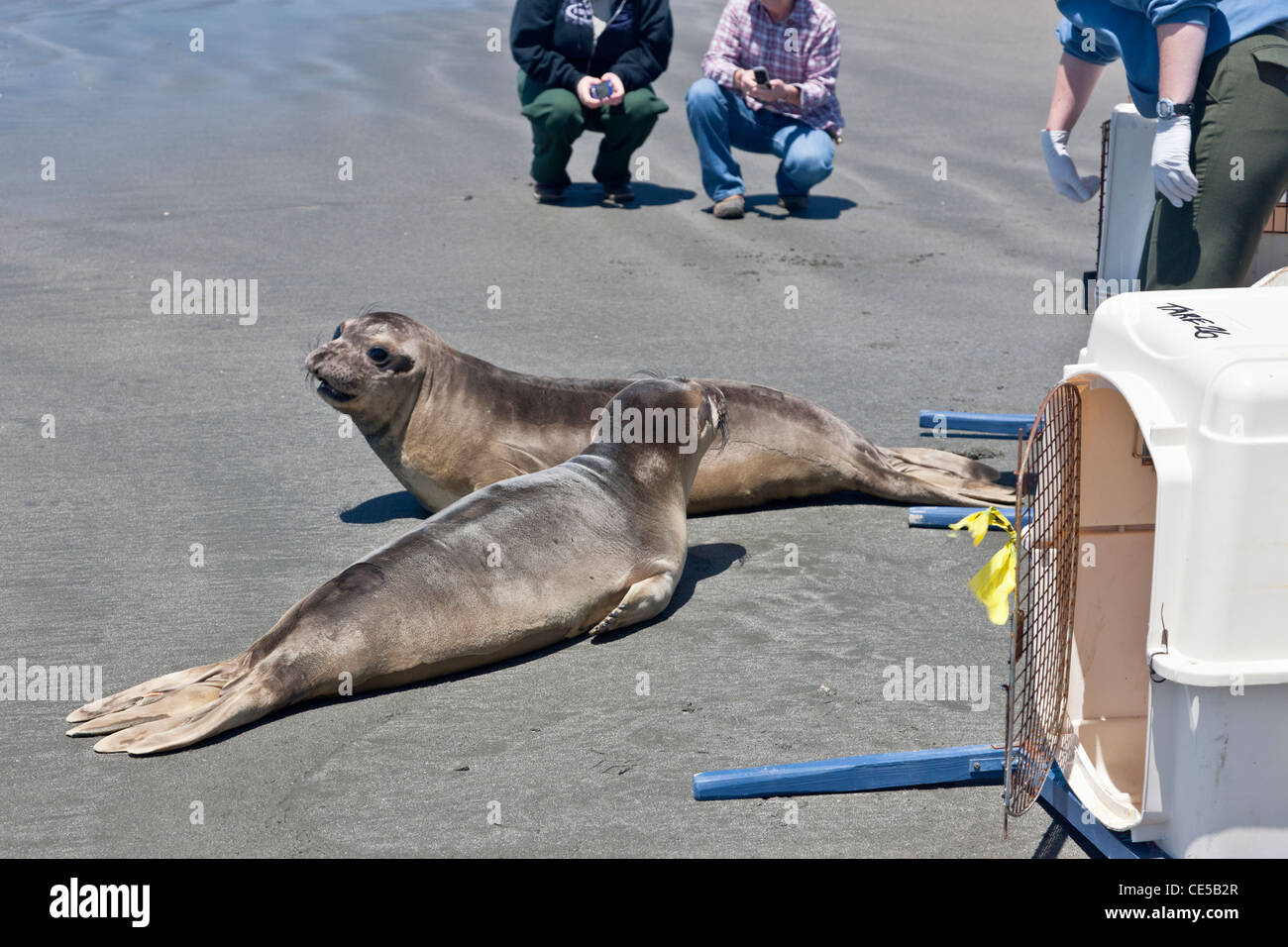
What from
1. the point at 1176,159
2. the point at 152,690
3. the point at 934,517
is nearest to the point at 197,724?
the point at 152,690

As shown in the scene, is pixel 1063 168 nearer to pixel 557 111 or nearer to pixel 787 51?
pixel 787 51

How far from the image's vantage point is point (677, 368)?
20.7 feet

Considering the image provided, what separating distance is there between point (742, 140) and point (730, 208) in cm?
50

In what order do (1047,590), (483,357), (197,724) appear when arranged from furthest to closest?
(483,357)
(197,724)
(1047,590)

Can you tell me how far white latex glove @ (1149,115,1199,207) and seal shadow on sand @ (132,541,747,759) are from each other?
1702 mm

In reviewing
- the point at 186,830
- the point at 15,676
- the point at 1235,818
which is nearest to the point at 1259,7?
the point at 1235,818

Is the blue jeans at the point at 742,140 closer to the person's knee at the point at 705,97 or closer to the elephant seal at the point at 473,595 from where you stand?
the person's knee at the point at 705,97

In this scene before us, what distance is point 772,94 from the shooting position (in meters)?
8.70

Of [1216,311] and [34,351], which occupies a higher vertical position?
[1216,311]

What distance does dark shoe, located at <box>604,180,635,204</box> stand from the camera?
30.1 ft

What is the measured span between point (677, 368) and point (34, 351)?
2992 millimetres

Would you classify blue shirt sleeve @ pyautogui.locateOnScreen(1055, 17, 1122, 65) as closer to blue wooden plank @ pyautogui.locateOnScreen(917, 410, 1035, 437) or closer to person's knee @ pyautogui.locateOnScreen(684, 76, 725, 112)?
blue wooden plank @ pyautogui.locateOnScreen(917, 410, 1035, 437)

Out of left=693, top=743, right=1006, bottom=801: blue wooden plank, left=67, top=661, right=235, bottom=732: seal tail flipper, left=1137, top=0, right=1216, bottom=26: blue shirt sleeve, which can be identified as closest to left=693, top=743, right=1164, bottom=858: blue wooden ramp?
left=693, top=743, right=1006, bottom=801: blue wooden plank

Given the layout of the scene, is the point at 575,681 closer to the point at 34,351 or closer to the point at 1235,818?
the point at 1235,818
